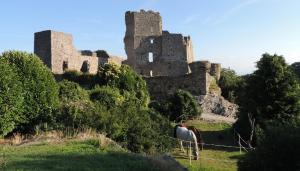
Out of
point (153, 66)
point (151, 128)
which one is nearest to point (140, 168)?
point (151, 128)

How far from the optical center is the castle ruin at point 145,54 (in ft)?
134

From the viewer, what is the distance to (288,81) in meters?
26.8

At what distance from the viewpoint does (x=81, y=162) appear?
42.5ft

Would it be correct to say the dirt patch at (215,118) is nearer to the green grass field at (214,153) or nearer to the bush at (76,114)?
the green grass field at (214,153)

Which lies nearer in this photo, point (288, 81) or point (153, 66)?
point (288, 81)

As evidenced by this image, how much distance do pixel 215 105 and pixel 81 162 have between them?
2504 centimetres

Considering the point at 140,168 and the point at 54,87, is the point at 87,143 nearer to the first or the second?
the point at 140,168

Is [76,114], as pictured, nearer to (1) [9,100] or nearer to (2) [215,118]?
(1) [9,100]

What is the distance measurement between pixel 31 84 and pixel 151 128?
18.4 feet

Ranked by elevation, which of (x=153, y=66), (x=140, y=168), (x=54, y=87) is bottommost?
(x=140, y=168)

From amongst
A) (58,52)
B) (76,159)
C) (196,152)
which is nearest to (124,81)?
(58,52)

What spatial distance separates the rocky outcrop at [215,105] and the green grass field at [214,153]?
4254mm

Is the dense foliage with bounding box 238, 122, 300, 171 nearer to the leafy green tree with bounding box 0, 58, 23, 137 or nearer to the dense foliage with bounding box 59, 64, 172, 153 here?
the dense foliage with bounding box 59, 64, 172, 153

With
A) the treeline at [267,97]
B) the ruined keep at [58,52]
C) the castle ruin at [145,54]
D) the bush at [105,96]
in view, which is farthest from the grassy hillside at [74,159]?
the ruined keep at [58,52]
